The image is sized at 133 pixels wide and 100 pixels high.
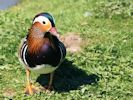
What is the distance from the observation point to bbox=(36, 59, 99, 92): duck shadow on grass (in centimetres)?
756

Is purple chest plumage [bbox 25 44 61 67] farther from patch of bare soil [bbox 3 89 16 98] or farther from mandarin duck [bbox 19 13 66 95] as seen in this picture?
patch of bare soil [bbox 3 89 16 98]

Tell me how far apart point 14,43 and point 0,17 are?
182 cm

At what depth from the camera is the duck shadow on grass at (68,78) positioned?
756 cm

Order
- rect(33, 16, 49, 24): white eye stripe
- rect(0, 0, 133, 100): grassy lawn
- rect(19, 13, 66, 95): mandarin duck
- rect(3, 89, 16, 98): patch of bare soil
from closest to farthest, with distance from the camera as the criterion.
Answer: rect(33, 16, 49, 24): white eye stripe, rect(19, 13, 66, 95): mandarin duck, rect(3, 89, 16, 98): patch of bare soil, rect(0, 0, 133, 100): grassy lawn

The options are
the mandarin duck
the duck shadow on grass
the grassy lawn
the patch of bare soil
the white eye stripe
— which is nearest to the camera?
the white eye stripe

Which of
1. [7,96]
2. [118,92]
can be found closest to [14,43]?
[7,96]

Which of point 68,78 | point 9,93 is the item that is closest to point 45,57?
point 9,93

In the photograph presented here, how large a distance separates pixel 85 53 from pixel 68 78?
3.24 ft

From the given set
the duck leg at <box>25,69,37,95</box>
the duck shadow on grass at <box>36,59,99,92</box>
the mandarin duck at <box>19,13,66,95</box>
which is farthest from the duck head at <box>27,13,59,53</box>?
the duck shadow on grass at <box>36,59,99,92</box>

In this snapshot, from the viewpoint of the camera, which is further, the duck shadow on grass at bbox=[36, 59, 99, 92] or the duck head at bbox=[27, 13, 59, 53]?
the duck shadow on grass at bbox=[36, 59, 99, 92]

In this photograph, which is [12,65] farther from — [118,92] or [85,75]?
[118,92]

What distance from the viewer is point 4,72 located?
8016 mm

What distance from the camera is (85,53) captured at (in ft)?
28.7

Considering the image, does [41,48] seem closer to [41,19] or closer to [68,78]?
[41,19]
